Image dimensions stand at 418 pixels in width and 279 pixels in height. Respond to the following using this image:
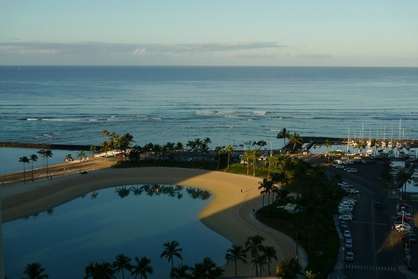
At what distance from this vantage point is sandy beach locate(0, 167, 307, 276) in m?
45.3

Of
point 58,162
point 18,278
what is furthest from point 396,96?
point 18,278

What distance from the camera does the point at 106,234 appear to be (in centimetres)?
4675

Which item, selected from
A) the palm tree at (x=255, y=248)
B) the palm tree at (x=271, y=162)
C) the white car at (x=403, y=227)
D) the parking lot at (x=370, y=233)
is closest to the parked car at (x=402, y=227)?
the white car at (x=403, y=227)

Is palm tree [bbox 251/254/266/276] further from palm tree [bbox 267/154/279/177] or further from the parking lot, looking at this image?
palm tree [bbox 267/154/279/177]

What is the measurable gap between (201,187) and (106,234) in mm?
18733

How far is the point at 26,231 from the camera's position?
4769 cm

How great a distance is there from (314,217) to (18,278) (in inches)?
854

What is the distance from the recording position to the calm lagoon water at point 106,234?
133 feet

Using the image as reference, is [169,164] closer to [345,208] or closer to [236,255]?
[345,208]

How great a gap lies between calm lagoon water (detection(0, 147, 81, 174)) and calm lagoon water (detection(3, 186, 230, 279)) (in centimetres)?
2147

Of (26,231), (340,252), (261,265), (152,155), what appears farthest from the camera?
(152,155)

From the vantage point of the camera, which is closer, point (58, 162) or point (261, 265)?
point (261, 265)

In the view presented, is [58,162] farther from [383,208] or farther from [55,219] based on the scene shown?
[383,208]

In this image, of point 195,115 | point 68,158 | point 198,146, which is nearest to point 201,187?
point 198,146
